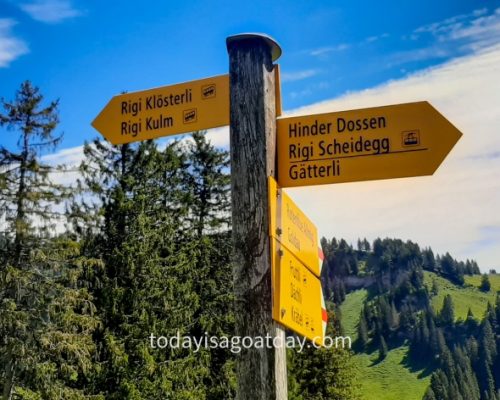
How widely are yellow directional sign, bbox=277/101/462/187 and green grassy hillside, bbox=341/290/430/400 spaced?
128781 millimetres

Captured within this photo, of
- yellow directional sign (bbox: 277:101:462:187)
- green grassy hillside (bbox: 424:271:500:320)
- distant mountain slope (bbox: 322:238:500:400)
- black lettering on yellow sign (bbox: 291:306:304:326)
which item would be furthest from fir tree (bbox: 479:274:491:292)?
black lettering on yellow sign (bbox: 291:306:304:326)

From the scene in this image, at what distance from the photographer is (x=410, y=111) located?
3.05 m

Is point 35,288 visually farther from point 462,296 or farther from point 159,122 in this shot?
point 462,296

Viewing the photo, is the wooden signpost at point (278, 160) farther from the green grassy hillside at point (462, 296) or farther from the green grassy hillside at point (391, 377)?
the green grassy hillside at point (462, 296)

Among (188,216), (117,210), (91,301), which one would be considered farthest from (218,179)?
(91,301)

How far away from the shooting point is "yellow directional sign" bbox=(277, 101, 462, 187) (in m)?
2.97

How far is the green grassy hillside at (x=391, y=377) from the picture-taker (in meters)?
134

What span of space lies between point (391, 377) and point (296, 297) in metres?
149

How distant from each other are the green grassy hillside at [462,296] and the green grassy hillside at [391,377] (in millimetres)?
29079

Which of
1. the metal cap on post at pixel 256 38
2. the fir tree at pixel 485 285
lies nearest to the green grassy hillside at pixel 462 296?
the fir tree at pixel 485 285

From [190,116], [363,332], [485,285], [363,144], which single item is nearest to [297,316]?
[363,144]

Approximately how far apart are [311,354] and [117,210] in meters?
15.3

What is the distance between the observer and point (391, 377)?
141250 mm

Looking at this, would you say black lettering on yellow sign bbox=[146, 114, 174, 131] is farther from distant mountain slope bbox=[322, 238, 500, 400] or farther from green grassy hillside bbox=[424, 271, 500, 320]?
green grassy hillside bbox=[424, 271, 500, 320]
